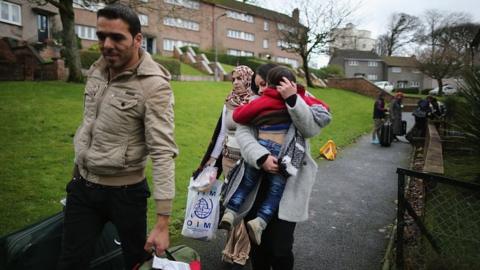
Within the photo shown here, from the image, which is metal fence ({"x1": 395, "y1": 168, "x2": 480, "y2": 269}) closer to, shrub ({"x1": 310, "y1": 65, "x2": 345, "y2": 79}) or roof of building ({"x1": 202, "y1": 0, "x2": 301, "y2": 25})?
roof of building ({"x1": 202, "y1": 0, "x2": 301, "y2": 25})

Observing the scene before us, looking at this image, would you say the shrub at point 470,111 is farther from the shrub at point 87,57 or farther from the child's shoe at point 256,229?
the shrub at point 87,57

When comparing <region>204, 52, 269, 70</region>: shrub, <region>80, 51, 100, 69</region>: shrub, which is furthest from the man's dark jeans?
<region>204, 52, 269, 70</region>: shrub

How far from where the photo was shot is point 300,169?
8.92 ft

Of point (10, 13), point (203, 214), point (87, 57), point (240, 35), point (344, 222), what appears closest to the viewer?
point (203, 214)

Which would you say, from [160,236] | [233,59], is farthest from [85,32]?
[160,236]

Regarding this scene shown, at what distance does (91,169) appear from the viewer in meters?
2.21

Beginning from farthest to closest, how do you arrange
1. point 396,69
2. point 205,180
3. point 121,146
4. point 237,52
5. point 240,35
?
point 396,69 → point 240,35 → point 237,52 → point 205,180 → point 121,146

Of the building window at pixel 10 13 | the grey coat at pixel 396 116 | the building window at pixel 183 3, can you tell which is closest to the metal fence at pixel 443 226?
the grey coat at pixel 396 116

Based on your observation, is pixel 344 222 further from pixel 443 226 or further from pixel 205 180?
pixel 205 180

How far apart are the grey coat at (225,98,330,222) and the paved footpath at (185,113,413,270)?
154cm

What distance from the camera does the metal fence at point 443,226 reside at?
3.28 meters

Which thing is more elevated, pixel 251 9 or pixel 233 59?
pixel 251 9

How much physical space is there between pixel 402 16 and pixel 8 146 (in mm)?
73995

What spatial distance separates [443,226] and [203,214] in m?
2.43
